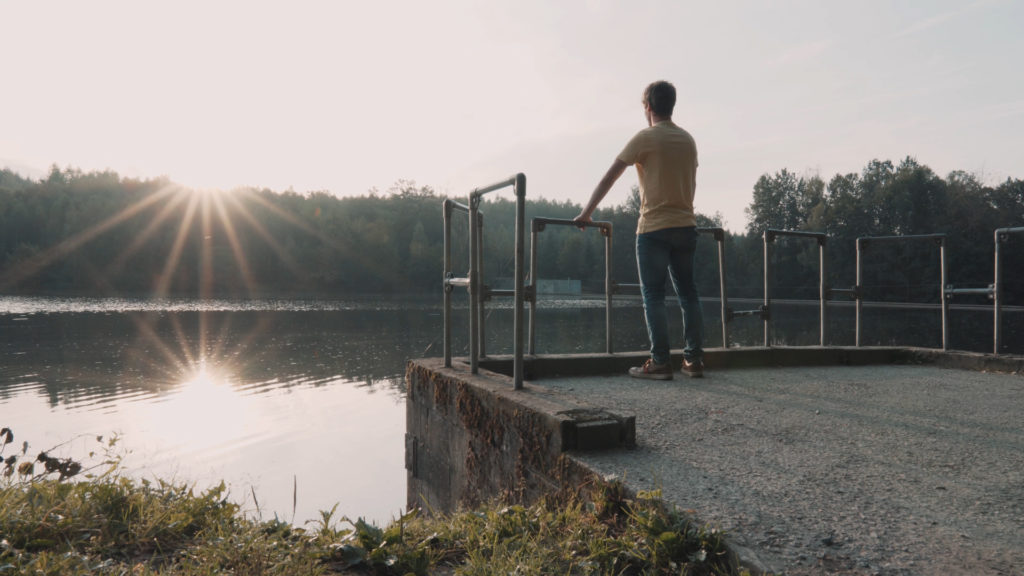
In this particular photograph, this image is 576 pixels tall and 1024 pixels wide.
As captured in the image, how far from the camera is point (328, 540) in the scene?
209 centimetres

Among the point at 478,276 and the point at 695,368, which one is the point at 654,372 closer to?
the point at 695,368

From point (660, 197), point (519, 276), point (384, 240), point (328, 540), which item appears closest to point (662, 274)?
point (660, 197)

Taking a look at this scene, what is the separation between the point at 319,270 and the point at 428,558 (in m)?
86.7

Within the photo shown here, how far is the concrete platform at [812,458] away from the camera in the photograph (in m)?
1.87

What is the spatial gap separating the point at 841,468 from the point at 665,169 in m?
2.42

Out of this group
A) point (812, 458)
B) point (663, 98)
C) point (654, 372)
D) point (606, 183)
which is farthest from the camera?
point (654, 372)

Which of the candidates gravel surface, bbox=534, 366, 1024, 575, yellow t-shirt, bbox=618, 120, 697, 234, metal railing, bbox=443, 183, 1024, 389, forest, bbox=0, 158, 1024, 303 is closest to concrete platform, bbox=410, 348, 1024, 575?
gravel surface, bbox=534, 366, 1024, 575

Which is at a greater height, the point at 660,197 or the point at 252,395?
the point at 660,197

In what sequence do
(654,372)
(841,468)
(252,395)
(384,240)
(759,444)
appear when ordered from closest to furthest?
(841,468)
(759,444)
(654,372)
(252,395)
(384,240)

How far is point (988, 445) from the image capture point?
3.02 meters

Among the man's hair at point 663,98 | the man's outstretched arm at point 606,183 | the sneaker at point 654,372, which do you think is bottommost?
the sneaker at point 654,372

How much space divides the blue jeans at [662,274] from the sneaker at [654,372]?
0.04m

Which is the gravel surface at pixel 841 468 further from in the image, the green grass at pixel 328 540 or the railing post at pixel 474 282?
the railing post at pixel 474 282

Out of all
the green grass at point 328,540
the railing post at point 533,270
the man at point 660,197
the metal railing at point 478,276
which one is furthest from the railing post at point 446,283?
the green grass at point 328,540
